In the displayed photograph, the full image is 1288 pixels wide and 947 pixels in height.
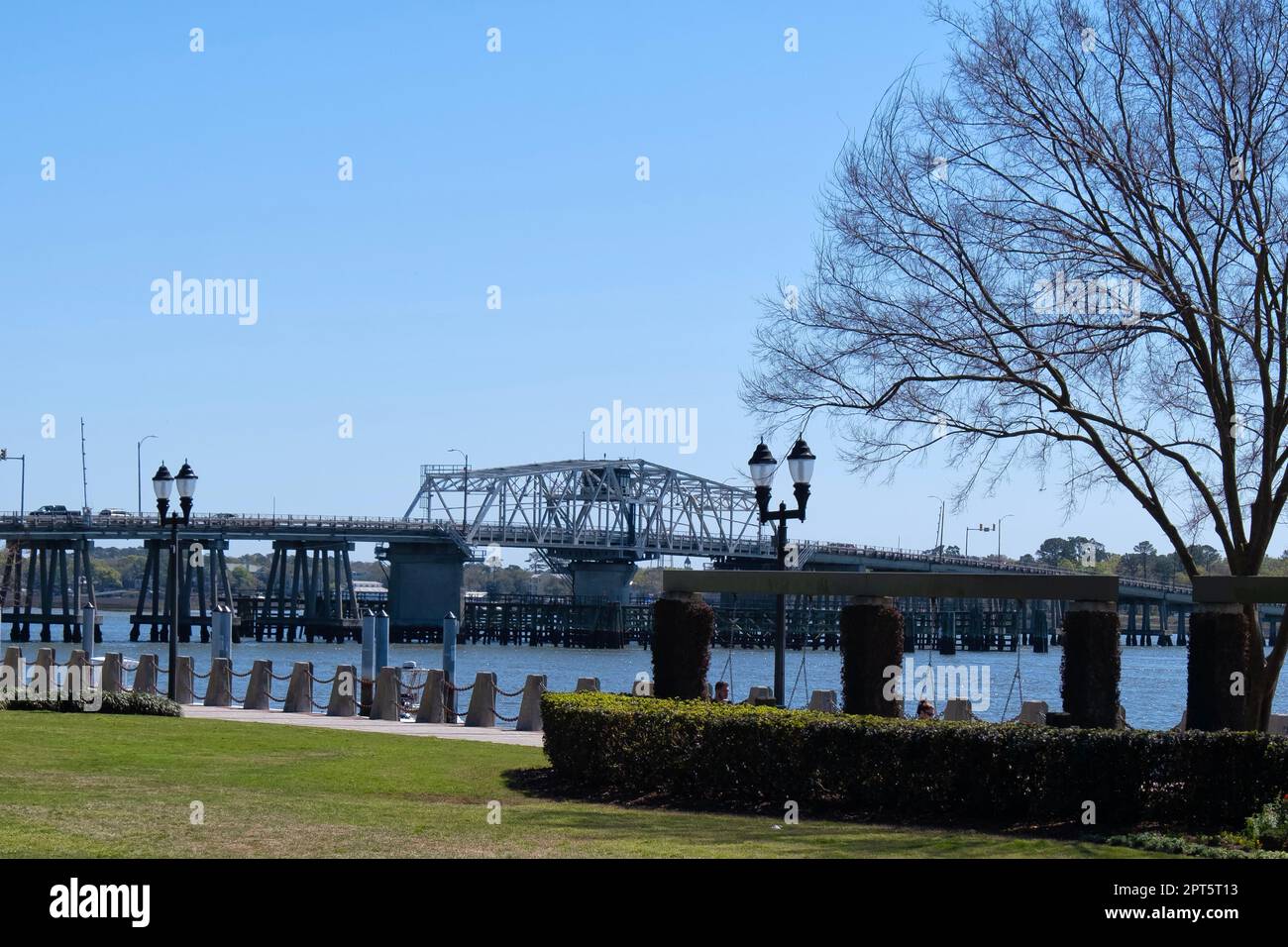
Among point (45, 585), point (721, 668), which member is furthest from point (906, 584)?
point (45, 585)

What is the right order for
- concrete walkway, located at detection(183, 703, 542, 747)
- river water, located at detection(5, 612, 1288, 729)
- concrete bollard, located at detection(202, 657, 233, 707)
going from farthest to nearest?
river water, located at detection(5, 612, 1288, 729) → concrete bollard, located at detection(202, 657, 233, 707) → concrete walkway, located at detection(183, 703, 542, 747)

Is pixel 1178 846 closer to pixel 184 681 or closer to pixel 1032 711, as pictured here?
pixel 1032 711

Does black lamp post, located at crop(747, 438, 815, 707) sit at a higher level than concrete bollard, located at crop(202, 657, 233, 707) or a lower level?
higher

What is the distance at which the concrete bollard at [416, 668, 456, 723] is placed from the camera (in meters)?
30.5

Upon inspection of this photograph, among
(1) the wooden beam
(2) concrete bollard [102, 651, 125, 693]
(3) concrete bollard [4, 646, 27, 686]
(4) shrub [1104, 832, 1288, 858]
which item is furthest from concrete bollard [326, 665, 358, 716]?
(4) shrub [1104, 832, 1288, 858]

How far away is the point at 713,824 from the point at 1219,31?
497 inches

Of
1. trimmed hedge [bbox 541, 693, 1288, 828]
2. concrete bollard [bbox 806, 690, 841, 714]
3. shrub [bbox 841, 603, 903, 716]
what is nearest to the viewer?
trimmed hedge [bbox 541, 693, 1288, 828]

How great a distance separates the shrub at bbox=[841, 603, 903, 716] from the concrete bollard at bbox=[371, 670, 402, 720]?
1340 cm

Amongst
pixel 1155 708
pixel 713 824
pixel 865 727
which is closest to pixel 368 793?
pixel 713 824

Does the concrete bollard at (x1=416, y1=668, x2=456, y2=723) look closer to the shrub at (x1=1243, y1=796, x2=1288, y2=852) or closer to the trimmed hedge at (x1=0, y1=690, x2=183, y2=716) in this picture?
the trimmed hedge at (x1=0, y1=690, x2=183, y2=716)

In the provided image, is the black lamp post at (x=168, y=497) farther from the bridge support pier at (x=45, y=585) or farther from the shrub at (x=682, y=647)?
the bridge support pier at (x=45, y=585)

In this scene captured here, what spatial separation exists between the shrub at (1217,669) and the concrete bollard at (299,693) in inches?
764

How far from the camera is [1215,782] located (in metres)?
16.0

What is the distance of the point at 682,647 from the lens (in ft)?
72.3
